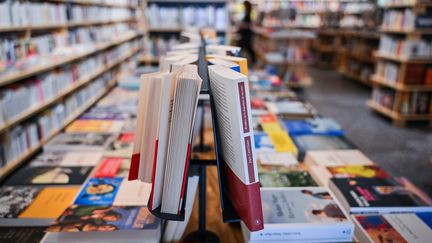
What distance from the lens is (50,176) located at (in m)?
1.49

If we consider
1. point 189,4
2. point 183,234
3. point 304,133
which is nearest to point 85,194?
point 183,234

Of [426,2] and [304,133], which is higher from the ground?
[426,2]

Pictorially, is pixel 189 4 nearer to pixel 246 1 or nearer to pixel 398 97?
pixel 246 1

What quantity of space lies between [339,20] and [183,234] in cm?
1025

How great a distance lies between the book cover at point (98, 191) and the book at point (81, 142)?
44 cm

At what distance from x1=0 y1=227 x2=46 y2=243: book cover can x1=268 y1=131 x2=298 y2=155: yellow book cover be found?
105 centimetres

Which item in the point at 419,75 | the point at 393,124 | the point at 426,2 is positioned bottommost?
the point at 393,124

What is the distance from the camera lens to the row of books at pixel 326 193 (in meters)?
1.02

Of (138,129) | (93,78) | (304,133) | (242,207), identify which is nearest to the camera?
(242,207)

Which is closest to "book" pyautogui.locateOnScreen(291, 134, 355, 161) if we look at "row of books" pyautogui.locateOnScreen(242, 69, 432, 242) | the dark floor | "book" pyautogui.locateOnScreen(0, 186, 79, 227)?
"row of books" pyautogui.locateOnScreen(242, 69, 432, 242)

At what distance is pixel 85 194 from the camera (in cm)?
124

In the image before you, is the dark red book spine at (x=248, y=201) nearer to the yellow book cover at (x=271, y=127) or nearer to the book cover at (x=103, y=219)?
the book cover at (x=103, y=219)

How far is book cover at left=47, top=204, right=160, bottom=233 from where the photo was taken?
1.01m

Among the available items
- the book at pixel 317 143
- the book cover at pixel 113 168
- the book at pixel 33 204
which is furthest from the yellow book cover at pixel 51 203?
the book at pixel 317 143
